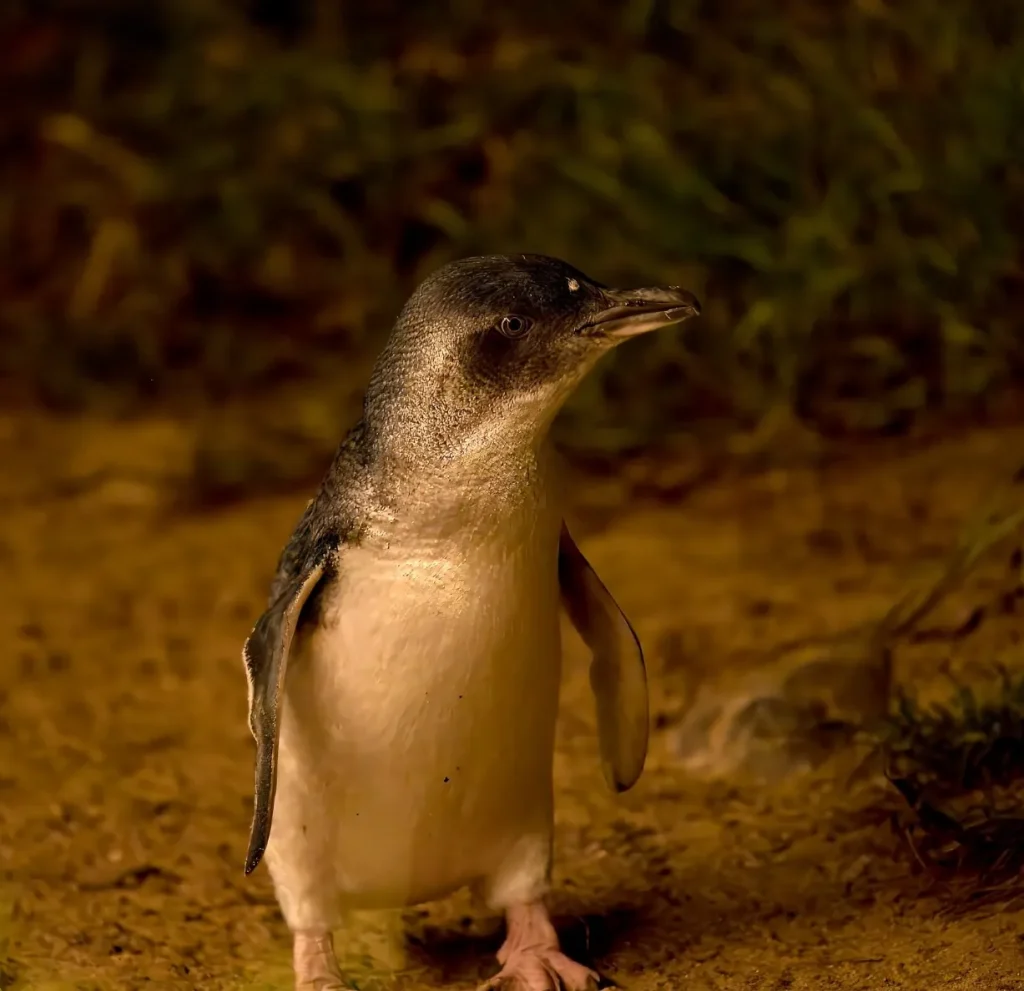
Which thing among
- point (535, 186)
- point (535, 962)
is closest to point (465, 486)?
point (535, 962)

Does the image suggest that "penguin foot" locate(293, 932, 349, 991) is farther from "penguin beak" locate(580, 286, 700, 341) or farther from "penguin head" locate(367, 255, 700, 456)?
"penguin beak" locate(580, 286, 700, 341)

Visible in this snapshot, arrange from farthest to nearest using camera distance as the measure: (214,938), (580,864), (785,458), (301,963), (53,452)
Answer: (53,452) → (785,458) → (580,864) → (214,938) → (301,963)

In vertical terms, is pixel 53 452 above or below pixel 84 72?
below

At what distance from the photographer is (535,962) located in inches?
76.9

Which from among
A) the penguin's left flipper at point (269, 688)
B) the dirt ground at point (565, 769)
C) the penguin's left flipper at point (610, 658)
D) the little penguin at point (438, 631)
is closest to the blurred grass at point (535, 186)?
the dirt ground at point (565, 769)

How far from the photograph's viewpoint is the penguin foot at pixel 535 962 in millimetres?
1938

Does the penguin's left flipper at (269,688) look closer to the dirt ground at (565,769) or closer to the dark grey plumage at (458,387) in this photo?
the dark grey plumage at (458,387)

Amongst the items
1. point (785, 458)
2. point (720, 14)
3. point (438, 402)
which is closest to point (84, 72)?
point (720, 14)

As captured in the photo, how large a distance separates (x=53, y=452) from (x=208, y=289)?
0.76 meters

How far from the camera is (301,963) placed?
1.96 meters

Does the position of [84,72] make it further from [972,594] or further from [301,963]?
[301,963]

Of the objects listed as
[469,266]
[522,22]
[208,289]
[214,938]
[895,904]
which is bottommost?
[214,938]

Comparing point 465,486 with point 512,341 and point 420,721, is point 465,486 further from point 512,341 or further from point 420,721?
point 420,721

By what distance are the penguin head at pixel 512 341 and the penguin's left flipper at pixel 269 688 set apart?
223 mm
